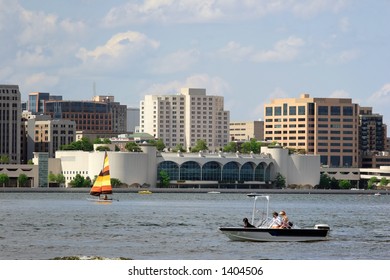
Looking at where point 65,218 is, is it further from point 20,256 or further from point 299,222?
point 20,256

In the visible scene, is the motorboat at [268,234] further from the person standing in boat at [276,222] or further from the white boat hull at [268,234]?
the person standing in boat at [276,222]

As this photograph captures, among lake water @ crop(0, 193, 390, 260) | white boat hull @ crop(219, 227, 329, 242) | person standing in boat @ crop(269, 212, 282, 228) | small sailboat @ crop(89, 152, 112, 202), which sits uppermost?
small sailboat @ crop(89, 152, 112, 202)

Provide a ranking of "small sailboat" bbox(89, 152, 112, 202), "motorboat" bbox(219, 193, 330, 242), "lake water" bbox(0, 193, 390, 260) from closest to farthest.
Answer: "lake water" bbox(0, 193, 390, 260)
"motorboat" bbox(219, 193, 330, 242)
"small sailboat" bbox(89, 152, 112, 202)

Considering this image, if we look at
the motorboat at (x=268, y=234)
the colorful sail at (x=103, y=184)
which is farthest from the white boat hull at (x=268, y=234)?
the colorful sail at (x=103, y=184)

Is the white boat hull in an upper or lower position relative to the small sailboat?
lower

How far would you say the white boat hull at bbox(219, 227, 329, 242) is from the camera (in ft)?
189

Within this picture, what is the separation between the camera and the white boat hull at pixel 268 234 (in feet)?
189

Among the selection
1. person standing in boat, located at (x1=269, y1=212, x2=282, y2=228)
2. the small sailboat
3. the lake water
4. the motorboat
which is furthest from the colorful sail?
the motorboat

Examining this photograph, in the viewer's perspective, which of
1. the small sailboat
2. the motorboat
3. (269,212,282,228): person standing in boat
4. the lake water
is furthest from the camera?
the small sailboat

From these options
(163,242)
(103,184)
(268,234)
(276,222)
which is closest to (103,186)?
(103,184)

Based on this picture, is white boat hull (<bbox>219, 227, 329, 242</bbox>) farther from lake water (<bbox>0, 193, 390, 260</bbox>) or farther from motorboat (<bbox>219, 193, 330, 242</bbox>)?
lake water (<bbox>0, 193, 390, 260</bbox>)
